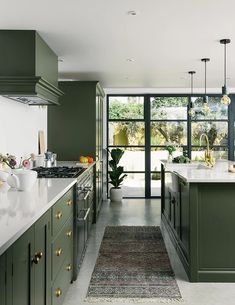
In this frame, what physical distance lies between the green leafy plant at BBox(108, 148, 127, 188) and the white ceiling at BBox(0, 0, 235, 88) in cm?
239

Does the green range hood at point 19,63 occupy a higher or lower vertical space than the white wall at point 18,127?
higher

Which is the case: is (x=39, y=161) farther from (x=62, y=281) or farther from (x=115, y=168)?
(x=115, y=168)

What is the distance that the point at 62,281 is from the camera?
9.48 ft

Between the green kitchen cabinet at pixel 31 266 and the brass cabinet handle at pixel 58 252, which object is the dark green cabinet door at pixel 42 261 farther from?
the brass cabinet handle at pixel 58 252

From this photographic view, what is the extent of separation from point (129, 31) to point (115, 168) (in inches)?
182

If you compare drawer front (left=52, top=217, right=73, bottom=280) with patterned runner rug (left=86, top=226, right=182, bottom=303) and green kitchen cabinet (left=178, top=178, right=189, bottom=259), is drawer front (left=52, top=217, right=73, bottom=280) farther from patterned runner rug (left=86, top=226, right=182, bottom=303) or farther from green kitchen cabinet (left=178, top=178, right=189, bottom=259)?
green kitchen cabinet (left=178, top=178, right=189, bottom=259)

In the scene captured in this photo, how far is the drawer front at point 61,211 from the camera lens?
2.55 metres

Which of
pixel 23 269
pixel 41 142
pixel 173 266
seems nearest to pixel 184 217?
pixel 173 266

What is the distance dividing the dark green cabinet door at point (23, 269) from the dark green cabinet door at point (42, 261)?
9 cm

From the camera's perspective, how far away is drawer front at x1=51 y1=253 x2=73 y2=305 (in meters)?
2.60

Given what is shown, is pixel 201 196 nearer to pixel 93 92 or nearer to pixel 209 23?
pixel 209 23

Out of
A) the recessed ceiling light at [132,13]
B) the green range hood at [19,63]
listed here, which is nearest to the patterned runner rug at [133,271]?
the green range hood at [19,63]

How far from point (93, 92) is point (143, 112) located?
2473mm

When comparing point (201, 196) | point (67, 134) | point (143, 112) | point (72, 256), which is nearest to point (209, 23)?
point (201, 196)
